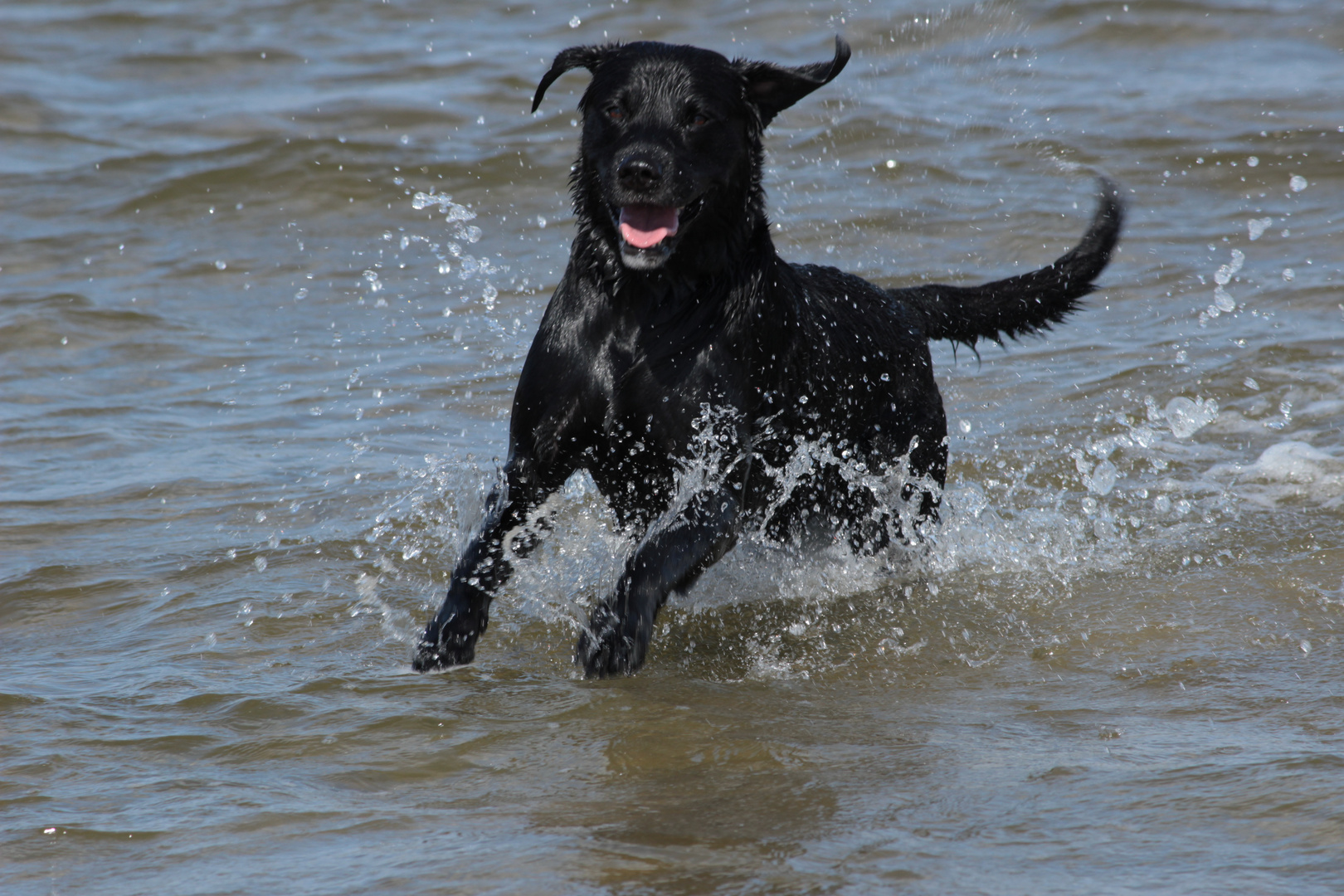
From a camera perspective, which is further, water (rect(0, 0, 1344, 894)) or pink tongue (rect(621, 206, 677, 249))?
pink tongue (rect(621, 206, 677, 249))

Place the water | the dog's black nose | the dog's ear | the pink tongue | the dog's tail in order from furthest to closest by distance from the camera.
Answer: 1. the dog's tail
2. the dog's ear
3. the pink tongue
4. the dog's black nose
5. the water

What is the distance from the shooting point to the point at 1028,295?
206 inches

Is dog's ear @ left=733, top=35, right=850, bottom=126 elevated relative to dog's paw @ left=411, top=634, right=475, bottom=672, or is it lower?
elevated

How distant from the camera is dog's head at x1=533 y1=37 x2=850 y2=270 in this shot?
3.74m

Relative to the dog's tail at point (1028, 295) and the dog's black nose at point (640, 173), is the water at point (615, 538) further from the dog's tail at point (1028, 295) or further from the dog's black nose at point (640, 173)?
the dog's black nose at point (640, 173)

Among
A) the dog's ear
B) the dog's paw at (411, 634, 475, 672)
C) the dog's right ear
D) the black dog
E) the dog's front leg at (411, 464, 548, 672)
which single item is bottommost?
the dog's paw at (411, 634, 475, 672)

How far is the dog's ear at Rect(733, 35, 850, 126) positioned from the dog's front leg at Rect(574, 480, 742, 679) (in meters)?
1.11

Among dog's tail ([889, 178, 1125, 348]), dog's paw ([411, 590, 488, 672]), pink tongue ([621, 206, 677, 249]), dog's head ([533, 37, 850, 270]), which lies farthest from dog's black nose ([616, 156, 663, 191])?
dog's tail ([889, 178, 1125, 348])

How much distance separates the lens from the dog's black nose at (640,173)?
3660 millimetres

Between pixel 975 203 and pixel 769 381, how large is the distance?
5622mm

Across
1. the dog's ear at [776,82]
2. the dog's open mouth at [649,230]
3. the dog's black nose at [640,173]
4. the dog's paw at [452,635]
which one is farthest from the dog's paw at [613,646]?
the dog's ear at [776,82]

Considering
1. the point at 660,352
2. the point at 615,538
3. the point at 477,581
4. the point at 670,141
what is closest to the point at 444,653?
the point at 477,581

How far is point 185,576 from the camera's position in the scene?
472 centimetres

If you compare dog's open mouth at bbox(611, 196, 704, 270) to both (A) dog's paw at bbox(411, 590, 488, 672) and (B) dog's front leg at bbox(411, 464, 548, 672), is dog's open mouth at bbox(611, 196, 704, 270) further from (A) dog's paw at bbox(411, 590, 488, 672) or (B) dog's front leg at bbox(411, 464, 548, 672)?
(A) dog's paw at bbox(411, 590, 488, 672)
